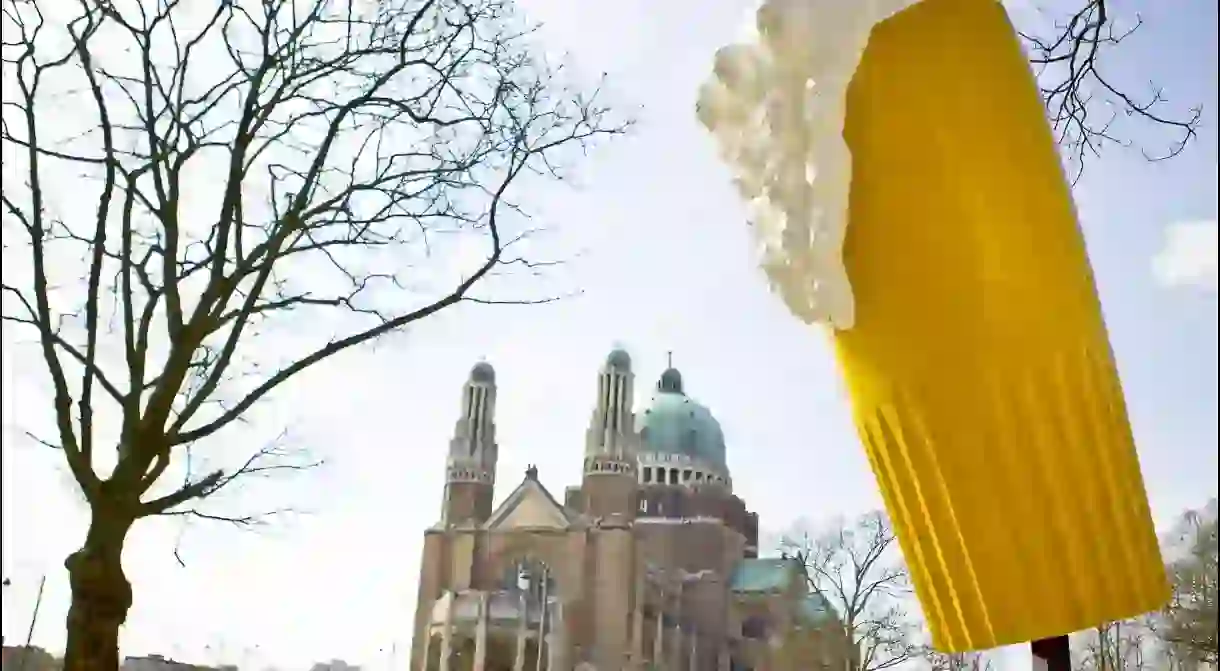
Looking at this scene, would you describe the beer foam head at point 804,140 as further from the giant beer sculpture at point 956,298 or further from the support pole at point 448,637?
the support pole at point 448,637

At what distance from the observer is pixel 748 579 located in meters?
33.3

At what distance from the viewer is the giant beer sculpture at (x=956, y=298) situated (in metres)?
1.32

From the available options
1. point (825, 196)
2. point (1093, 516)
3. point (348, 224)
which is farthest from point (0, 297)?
point (1093, 516)

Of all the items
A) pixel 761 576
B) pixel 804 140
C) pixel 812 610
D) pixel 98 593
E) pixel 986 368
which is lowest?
pixel 98 593

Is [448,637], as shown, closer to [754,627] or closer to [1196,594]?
[754,627]

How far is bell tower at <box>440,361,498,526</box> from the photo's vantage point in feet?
100

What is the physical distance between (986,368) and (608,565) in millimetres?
27904

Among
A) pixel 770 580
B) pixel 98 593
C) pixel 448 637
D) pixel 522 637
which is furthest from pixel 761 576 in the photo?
pixel 98 593

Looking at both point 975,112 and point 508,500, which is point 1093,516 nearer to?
point 975,112

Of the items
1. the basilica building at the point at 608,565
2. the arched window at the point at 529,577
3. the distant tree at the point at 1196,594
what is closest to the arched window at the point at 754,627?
the basilica building at the point at 608,565

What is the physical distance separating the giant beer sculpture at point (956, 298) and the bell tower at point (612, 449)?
92.9 feet

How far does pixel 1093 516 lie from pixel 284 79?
372 centimetres

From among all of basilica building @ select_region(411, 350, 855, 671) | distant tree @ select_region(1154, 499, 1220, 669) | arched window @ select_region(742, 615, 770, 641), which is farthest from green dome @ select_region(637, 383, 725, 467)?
distant tree @ select_region(1154, 499, 1220, 669)

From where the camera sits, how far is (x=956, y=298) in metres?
1.34
